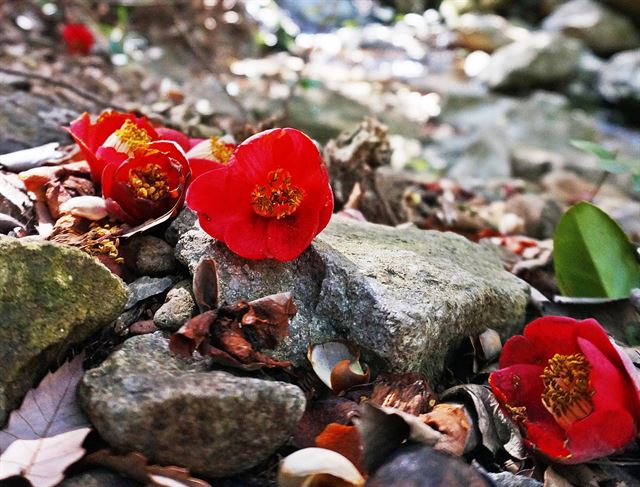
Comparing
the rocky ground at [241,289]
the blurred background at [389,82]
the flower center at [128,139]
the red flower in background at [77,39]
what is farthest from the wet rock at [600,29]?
the flower center at [128,139]

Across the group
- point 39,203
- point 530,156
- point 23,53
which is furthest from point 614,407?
point 530,156

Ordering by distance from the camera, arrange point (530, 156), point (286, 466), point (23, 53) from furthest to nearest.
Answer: point (530, 156) → point (23, 53) → point (286, 466)

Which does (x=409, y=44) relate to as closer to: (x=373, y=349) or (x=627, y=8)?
(x=627, y=8)

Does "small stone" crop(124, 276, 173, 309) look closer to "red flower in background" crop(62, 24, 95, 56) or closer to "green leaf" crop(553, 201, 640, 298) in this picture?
"green leaf" crop(553, 201, 640, 298)

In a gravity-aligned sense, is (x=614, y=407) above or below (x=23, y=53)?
above

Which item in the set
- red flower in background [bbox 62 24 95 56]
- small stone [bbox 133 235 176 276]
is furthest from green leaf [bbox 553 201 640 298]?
red flower in background [bbox 62 24 95 56]

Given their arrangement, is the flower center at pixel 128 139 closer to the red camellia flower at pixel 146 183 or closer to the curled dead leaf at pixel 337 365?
the red camellia flower at pixel 146 183

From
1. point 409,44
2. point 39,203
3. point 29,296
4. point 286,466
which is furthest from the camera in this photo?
point 409,44
